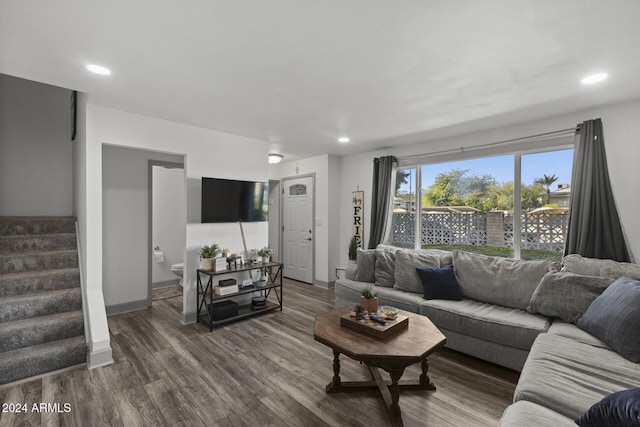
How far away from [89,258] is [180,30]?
7.89ft

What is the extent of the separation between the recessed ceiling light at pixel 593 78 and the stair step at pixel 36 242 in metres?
5.43

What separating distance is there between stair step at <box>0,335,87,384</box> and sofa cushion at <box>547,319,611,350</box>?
4.09 metres

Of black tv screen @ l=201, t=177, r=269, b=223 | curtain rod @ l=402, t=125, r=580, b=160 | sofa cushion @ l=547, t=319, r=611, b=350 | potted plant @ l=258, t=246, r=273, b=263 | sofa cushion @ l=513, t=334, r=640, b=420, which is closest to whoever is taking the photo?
sofa cushion @ l=513, t=334, r=640, b=420

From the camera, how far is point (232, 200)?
3941mm

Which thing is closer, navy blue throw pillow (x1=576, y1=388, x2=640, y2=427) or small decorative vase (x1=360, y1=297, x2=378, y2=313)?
navy blue throw pillow (x1=576, y1=388, x2=640, y2=427)

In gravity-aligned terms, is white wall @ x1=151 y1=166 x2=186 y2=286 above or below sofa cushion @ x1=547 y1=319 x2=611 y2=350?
above

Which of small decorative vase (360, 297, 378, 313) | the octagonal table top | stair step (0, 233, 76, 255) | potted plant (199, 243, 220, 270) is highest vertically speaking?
stair step (0, 233, 76, 255)

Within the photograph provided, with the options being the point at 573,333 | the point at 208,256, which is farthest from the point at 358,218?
the point at 573,333

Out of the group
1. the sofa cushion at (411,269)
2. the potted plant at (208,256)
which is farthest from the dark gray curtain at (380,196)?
the potted plant at (208,256)

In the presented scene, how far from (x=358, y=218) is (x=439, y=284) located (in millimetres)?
2158

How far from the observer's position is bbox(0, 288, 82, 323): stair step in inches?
106

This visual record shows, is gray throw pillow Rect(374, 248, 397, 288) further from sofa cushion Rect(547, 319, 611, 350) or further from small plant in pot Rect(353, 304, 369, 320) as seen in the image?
sofa cushion Rect(547, 319, 611, 350)

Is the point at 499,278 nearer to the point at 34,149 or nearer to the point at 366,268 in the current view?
the point at 366,268

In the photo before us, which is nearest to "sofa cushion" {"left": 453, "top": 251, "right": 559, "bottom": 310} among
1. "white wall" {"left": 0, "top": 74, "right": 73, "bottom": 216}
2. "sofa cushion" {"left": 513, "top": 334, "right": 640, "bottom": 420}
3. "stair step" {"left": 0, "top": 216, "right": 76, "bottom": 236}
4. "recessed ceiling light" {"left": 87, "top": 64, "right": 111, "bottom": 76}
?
"sofa cushion" {"left": 513, "top": 334, "right": 640, "bottom": 420}
